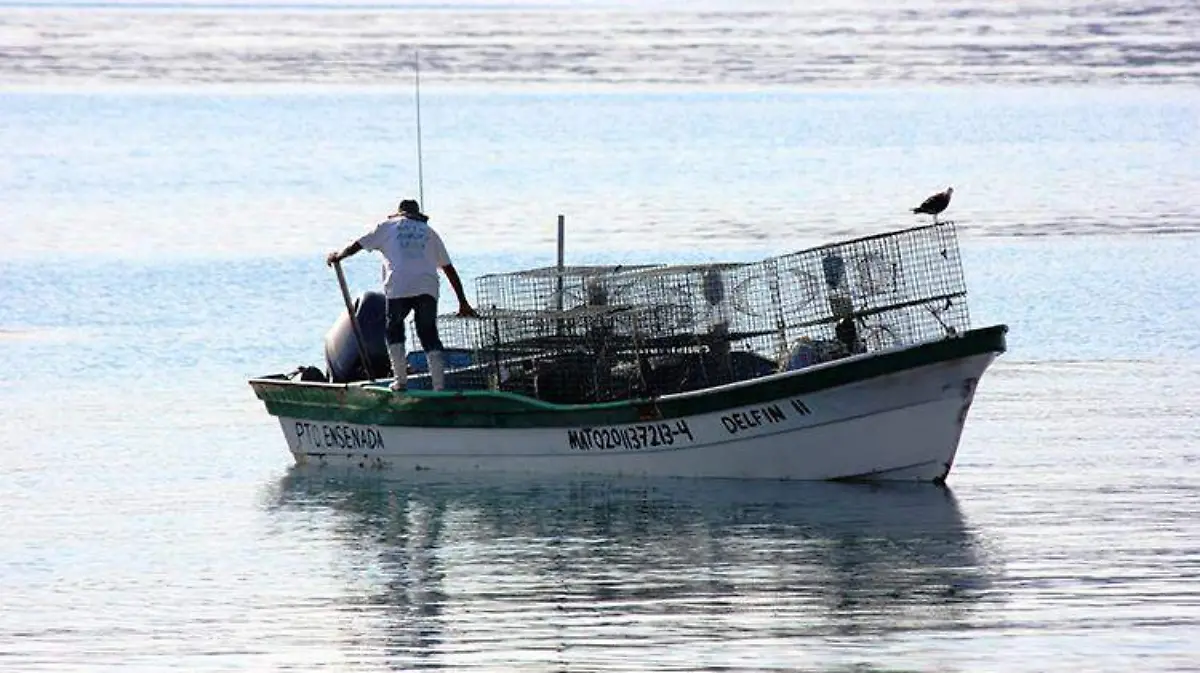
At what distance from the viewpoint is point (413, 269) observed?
69.0 feet

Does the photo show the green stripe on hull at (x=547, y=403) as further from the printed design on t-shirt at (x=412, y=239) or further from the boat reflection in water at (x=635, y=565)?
the printed design on t-shirt at (x=412, y=239)

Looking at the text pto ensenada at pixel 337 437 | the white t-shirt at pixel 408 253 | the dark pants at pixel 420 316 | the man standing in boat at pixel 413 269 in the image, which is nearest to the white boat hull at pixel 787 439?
the text pto ensenada at pixel 337 437

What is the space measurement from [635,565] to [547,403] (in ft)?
11.1

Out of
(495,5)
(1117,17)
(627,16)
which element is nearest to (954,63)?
(1117,17)

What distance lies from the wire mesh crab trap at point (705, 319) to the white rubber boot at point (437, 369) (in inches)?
12.5

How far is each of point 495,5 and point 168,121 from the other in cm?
5956

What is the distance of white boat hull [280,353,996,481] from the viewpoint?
19.9 metres

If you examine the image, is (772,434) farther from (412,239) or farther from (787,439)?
(412,239)

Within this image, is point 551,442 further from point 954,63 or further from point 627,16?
point 627,16

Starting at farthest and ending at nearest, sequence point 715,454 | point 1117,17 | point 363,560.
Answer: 1. point 1117,17
2. point 715,454
3. point 363,560

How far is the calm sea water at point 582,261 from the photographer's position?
618 inches

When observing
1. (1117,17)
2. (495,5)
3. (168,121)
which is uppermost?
(495,5)

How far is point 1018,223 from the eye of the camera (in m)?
42.0

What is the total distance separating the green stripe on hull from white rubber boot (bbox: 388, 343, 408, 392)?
97mm
